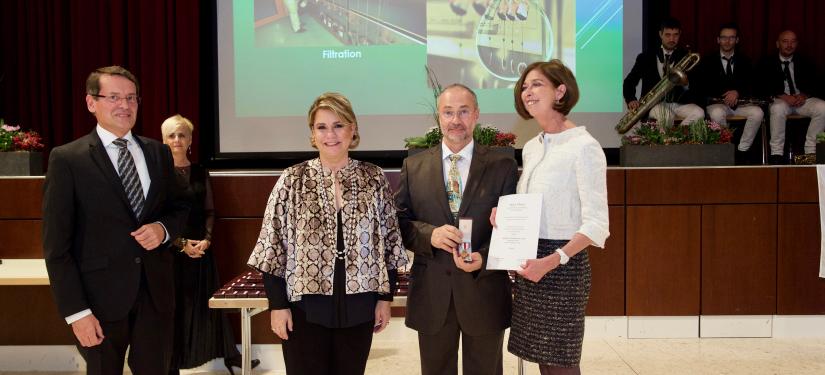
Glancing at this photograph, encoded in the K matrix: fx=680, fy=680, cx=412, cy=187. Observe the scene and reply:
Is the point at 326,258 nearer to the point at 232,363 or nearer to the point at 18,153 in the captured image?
the point at 232,363

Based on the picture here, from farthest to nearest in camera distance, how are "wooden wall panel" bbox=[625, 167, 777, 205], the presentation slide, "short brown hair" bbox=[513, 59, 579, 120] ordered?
the presentation slide
"wooden wall panel" bbox=[625, 167, 777, 205]
"short brown hair" bbox=[513, 59, 579, 120]

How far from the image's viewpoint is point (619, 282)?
4.84 metres

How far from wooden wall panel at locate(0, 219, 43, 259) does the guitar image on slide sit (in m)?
3.91

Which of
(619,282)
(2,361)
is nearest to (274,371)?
(2,361)

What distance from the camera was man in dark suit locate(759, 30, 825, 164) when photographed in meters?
6.00

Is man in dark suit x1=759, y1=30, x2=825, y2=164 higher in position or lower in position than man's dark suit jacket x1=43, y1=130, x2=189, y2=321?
higher

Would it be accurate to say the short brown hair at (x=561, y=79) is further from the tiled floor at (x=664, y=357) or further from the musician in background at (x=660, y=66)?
the musician in background at (x=660, y=66)

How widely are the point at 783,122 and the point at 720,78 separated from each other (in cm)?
66

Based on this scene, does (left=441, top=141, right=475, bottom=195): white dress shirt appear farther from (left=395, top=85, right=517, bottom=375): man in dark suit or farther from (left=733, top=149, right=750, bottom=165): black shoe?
(left=733, top=149, right=750, bottom=165): black shoe

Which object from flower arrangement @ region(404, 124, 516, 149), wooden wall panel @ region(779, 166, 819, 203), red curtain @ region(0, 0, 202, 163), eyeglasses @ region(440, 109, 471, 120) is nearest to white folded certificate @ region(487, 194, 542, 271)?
eyeglasses @ region(440, 109, 471, 120)

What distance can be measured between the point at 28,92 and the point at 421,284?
19.6 ft

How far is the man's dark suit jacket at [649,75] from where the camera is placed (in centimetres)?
599

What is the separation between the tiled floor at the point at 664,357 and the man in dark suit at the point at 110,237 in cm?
207

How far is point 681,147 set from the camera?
486 centimetres
